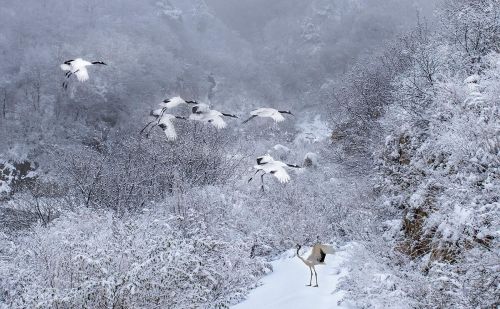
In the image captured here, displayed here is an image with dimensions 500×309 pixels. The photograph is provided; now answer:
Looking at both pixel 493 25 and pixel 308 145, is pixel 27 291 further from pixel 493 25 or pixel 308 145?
pixel 308 145

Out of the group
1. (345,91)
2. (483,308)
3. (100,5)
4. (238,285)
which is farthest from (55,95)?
(483,308)

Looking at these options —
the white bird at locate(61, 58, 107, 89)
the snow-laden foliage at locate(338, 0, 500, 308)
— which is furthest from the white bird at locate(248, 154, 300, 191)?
the white bird at locate(61, 58, 107, 89)

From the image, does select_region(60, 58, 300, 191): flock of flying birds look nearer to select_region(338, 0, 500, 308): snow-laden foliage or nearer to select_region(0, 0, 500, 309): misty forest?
select_region(0, 0, 500, 309): misty forest

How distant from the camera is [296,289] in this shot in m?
6.88

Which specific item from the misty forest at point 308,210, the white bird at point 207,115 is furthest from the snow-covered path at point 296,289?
the white bird at point 207,115

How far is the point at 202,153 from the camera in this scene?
19.7m

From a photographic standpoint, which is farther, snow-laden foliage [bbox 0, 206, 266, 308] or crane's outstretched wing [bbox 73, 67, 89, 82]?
crane's outstretched wing [bbox 73, 67, 89, 82]

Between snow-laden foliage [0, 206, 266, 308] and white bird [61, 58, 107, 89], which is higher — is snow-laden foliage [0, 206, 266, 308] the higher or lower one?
the lower one

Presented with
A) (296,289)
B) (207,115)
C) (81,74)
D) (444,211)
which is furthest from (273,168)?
(81,74)

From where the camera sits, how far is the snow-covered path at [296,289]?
A: 6.16m

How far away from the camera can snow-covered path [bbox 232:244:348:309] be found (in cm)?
616

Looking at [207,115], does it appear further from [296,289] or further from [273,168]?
[296,289]

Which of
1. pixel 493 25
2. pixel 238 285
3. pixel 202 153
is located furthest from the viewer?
pixel 202 153

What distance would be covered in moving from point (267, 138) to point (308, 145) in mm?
4142
